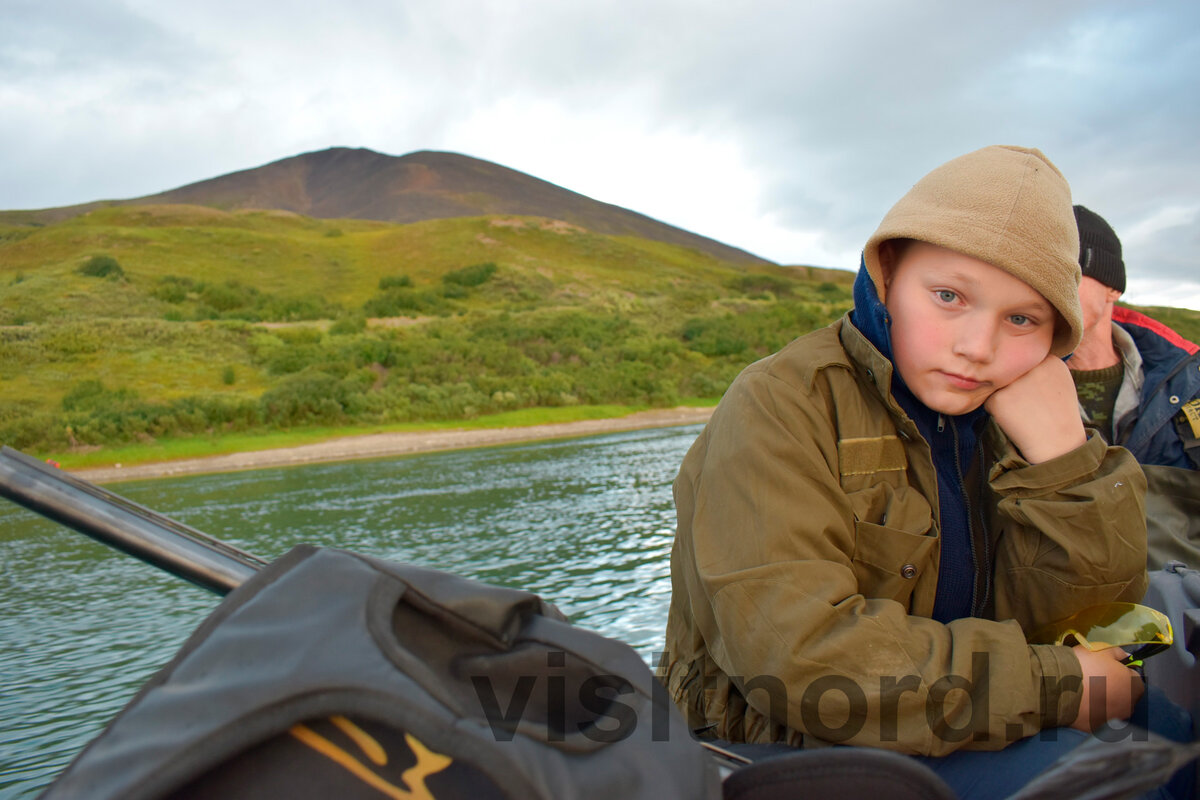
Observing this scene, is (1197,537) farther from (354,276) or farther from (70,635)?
(354,276)

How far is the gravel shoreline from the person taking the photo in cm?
1880

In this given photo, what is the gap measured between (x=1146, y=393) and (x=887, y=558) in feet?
6.56

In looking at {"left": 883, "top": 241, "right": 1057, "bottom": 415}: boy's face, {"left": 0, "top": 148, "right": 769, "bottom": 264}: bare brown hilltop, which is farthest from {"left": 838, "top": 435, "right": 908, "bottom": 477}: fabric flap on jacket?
{"left": 0, "top": 148, "right": 769, "bottom": 264}: bare brown hilltop

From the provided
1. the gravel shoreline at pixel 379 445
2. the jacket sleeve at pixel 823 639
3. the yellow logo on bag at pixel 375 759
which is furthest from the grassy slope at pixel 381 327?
the yellow logo on bag at pixel 375 759

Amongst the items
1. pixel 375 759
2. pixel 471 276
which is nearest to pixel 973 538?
pixel 375 759

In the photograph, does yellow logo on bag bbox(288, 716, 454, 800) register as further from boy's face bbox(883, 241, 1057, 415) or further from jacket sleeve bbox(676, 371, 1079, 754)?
boy's face bbox(883, 241, 1057, 415)

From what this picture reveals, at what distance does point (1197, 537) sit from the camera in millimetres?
2918

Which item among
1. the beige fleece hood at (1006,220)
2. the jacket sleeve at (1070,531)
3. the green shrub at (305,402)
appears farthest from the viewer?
the green shrub at (305,402)

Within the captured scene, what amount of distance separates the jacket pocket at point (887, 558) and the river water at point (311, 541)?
2326 mm

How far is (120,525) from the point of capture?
145cm

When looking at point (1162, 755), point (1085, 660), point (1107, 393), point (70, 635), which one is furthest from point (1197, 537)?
point (70, 635)

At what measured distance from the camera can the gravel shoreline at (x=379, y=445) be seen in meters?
18.8

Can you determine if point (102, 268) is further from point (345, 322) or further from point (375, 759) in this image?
point (375, 759)

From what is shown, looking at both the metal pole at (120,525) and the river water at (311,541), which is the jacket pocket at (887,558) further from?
the river water at (311,541)
